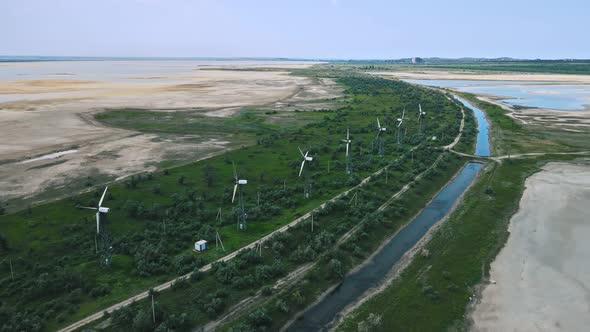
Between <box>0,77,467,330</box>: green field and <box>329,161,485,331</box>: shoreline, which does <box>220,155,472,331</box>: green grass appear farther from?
<box>0,77,467,330</box>: green field

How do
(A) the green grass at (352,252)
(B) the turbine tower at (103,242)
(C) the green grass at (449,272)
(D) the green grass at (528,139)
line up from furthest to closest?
(D) the green grass at (528,139)
(B) the turbine tower at (103,242)
(A) the green grass at (352,252)
(C) the green grass at (449,272)

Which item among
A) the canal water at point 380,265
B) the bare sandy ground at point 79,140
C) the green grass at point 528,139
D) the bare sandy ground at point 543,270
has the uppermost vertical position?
the green grass at point 528,139

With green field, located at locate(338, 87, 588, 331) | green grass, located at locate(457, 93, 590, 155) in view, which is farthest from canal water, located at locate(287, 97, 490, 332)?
green grass, located at locate(457, 93, 590, 155)

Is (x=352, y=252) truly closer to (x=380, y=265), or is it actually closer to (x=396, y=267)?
(x=380, y=265)

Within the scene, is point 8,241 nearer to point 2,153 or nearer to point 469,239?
point 2,153

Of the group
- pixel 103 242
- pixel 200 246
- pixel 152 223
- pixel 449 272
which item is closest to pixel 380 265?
pixel 449 272

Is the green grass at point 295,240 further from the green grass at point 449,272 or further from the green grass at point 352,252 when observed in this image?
the green grass at point 449,272

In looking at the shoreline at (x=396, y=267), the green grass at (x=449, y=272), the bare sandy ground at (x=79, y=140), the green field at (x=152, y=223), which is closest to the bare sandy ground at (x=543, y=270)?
the green grass at (x=449, y=272)
